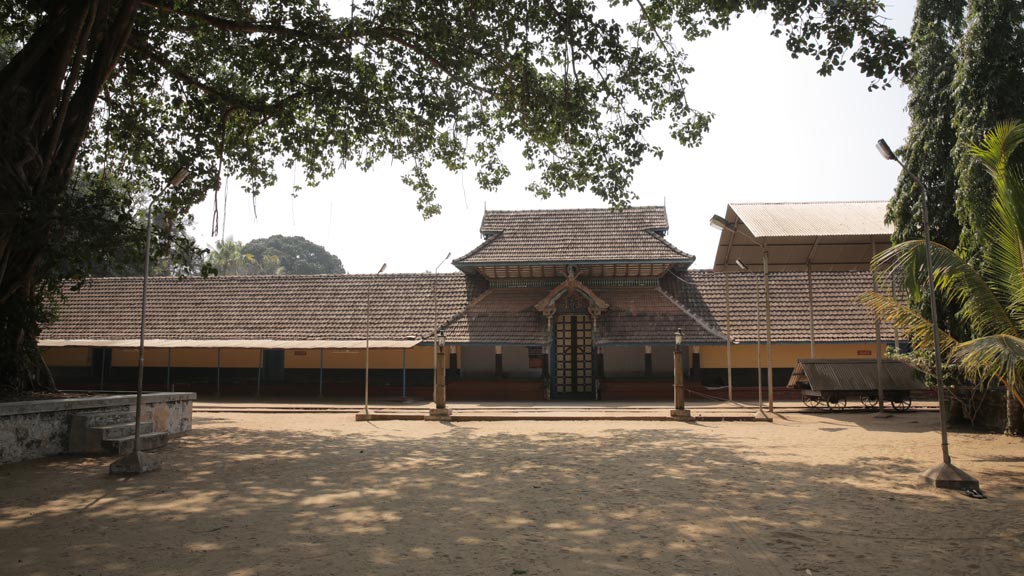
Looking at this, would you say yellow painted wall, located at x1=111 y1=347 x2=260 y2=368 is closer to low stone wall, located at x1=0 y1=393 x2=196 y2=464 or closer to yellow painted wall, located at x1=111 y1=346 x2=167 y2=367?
yellow painted wall, located at x1=111 y1=346 x2=167 y2=367

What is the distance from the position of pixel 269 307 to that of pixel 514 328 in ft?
25.6

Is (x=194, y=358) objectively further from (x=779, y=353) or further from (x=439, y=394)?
(x=779, y=353)

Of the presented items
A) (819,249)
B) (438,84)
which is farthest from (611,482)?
(819,249)

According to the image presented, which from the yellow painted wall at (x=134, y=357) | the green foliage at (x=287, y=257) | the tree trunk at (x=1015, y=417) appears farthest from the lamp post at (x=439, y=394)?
the green foliage at (x=287, y=257)

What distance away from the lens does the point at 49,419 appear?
27.6ft

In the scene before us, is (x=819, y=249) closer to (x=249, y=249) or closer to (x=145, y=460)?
(x=145, y=460)

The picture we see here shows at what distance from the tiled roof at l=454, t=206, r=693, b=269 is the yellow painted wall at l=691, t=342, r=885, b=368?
271 cm

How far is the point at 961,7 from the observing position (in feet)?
37.8

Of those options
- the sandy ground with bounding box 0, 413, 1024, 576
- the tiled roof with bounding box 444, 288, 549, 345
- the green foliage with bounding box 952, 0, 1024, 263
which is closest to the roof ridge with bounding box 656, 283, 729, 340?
the tiled roof with bounding box 444, 288, 549, 345

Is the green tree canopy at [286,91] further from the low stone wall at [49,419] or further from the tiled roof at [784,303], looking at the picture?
the tiled roof at [784,303]

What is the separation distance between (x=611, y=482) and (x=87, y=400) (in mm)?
7062

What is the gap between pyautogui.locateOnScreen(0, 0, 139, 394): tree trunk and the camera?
7.83 meters

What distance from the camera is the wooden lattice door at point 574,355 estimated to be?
60.1 ft

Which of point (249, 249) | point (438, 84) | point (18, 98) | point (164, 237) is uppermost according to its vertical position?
point (249, 249)
